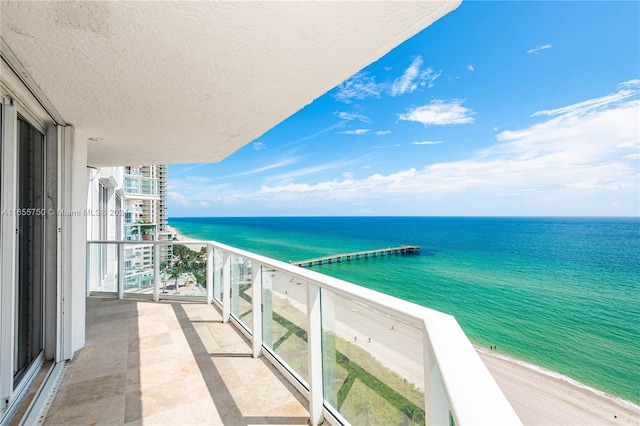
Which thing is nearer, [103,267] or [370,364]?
[370,364]

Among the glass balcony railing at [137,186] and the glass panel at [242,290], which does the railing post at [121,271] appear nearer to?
the glass panel at [242,290]

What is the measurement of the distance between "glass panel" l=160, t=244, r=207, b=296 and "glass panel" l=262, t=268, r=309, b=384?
93.1 inches

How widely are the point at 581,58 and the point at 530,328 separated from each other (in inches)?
1507

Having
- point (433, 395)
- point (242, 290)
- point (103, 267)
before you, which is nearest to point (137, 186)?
point (103, 267)

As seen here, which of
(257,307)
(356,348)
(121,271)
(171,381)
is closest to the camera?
(356,348)

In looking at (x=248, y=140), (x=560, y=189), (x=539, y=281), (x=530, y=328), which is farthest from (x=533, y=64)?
(x=248, y=140)

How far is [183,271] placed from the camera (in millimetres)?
5027

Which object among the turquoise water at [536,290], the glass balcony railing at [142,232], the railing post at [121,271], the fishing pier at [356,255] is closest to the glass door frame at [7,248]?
the railing post at [121,271]

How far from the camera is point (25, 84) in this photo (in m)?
2.09

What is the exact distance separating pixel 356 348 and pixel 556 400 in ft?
46.6

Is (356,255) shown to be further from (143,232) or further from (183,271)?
(183,271)

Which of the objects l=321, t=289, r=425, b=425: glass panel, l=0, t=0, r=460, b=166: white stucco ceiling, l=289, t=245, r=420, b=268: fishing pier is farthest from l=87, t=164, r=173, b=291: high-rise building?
l=289, t=245, r=420, b=268: fishing pier

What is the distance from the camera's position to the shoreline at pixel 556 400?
10.1m

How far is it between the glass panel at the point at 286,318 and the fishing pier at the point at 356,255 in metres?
30.6
